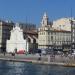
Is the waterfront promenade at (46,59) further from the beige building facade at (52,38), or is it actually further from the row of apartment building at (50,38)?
the beige building facade at (52,38)

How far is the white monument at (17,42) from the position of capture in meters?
155

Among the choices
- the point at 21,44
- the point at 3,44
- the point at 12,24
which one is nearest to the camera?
the point at 21,44

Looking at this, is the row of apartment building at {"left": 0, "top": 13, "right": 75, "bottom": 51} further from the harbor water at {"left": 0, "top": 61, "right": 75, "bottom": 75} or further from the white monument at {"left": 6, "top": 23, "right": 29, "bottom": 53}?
the harbor water at {"left": 0, "top": 61, "right": 75, "bottom": 75}

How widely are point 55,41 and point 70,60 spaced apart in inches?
2306

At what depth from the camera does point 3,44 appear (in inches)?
6531

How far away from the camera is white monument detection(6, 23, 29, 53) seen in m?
155

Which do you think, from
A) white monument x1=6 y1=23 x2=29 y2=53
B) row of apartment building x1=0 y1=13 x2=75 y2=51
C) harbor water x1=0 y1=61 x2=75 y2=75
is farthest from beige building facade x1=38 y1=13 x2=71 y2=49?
harbor water x1=0 y1=61 x2=75 y2=75

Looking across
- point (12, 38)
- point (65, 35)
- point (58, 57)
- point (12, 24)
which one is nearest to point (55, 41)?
point (65, 35)

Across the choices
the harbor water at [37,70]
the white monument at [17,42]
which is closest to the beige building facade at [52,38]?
the white monument at [17,42]

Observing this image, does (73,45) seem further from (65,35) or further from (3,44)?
(3,44)

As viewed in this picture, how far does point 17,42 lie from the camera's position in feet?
516

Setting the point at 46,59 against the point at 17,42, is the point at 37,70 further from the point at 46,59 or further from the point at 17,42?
the point at 17,42

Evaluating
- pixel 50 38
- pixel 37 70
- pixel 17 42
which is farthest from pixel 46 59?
pixel 50 38

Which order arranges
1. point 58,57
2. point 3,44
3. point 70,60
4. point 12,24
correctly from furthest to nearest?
1. point 12,24
2. point 3,44
3. point 58,57
4. point 70,60
